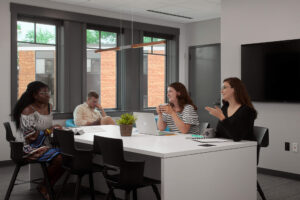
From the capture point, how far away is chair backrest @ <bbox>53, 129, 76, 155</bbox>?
132 inches

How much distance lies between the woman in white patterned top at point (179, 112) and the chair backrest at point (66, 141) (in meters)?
1.08

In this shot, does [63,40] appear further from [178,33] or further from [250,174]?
[250,174]

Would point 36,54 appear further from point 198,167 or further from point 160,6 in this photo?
point 198,167

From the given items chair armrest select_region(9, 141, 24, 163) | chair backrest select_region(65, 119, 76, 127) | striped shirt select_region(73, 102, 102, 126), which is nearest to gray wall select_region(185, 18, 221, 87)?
striped shirt select_region(73, 102, 102, 126)

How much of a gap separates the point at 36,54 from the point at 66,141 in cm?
344

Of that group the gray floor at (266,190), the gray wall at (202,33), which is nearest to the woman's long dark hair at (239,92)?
the gray floor at (266,190)

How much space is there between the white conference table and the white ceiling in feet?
11.5

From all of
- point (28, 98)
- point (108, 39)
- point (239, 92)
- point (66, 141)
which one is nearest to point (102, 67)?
point (108, 39)

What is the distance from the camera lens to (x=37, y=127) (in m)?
3.93

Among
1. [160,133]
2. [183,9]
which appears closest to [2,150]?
[160,133]

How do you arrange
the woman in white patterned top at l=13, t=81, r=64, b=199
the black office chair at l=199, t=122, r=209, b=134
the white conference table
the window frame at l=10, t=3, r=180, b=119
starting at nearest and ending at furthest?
the white conference table
the woman in white patterned top at l=13, t=81, r=64, b=199
the black office chair at l=199, t=122, r=209, b=134
the window frame at l=10, t=3, r=180, b=119

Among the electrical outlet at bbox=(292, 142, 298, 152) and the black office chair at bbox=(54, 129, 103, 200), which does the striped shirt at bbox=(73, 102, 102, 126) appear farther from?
the electrical outlet at bbox=(292, 142, 298, 152)

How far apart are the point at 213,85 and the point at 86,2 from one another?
3.22 meters

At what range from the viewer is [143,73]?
7.97 meters
